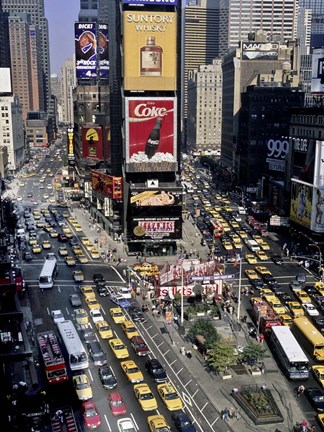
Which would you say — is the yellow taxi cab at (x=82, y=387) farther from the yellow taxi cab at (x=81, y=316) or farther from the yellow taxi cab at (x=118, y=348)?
the yellow taxi cab at (x=81, y=316)

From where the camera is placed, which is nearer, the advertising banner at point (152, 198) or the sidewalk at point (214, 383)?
the sidewalk at point (214, 383)

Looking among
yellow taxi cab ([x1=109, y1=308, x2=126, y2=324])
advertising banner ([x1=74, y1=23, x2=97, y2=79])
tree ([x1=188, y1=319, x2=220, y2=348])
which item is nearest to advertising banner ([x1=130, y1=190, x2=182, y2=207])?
yellow taxi cab ([x1=109, y1=308, x2=126, y2=324])

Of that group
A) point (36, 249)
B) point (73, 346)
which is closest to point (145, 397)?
point (73, 346)

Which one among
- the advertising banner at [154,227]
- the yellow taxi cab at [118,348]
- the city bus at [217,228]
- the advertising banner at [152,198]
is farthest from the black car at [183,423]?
the city bus at [217,228]

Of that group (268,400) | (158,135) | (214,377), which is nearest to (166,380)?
(214,377)

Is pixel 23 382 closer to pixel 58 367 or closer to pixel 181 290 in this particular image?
pixel 58 367

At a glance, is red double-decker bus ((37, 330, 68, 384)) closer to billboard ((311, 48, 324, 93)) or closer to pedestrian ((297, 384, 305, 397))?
pedestrian ((297, 384, 305, 397))
